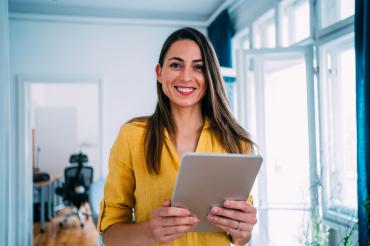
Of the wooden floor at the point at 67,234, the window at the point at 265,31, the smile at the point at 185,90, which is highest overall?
the window at the point at 265,31

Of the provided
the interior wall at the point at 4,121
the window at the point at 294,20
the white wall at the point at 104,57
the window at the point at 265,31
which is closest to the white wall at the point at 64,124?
the white wall at the point at 104,57

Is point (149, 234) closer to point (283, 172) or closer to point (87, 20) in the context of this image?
point (283, 172)

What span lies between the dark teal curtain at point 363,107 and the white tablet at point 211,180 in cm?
157

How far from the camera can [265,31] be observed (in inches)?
159

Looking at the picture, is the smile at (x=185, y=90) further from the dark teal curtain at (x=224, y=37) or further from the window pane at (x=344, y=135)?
the dark teal curtain at (x=224, y=37)

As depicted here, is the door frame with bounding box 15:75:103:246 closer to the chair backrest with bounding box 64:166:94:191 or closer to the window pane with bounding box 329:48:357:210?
the chair backrest with bounding box 64:166:94:191

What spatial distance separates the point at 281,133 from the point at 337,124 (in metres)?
0.50

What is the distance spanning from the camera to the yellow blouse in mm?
1049

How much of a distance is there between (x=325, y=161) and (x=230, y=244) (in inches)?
83.3

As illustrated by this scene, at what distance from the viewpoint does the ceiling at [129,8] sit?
4.68 meters

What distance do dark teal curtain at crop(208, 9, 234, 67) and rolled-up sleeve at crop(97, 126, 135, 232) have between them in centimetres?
353

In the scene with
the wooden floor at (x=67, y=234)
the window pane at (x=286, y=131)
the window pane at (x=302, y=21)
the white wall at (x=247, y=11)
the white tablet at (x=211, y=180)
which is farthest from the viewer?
the wooden floor at (x=67, y=234)

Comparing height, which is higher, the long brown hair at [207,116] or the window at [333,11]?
the window at [333,11]

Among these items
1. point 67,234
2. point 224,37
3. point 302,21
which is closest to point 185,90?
point 302,21
